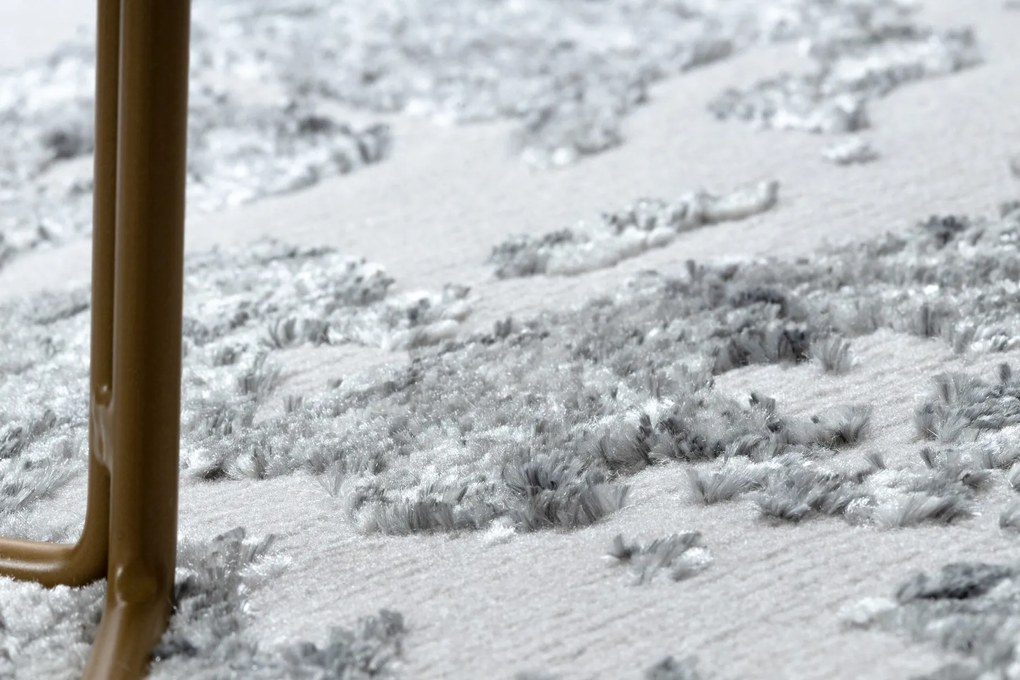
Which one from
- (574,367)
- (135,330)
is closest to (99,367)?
(135,330)

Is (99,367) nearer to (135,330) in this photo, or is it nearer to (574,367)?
(135,330)

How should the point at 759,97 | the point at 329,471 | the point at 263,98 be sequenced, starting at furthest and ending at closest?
the point at 263,98
the point at 759,97
the point at 329,471

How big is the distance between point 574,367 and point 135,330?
A: 0.36 meters

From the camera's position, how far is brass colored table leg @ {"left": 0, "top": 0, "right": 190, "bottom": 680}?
0.58 m

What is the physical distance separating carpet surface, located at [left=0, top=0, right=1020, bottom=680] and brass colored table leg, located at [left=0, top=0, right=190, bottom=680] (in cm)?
2

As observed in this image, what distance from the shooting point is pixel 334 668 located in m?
0.59

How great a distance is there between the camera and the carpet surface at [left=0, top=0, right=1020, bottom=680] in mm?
621

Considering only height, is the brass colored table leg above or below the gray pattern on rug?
above

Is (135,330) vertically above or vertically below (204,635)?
above

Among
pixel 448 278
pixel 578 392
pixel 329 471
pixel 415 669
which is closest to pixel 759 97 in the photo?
pixel 448 278

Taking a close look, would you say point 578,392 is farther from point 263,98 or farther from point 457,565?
point 263,98

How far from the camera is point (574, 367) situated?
0.89 m

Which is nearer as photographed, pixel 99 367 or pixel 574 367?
pixel 99 367

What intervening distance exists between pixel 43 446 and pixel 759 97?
38.0 inches
